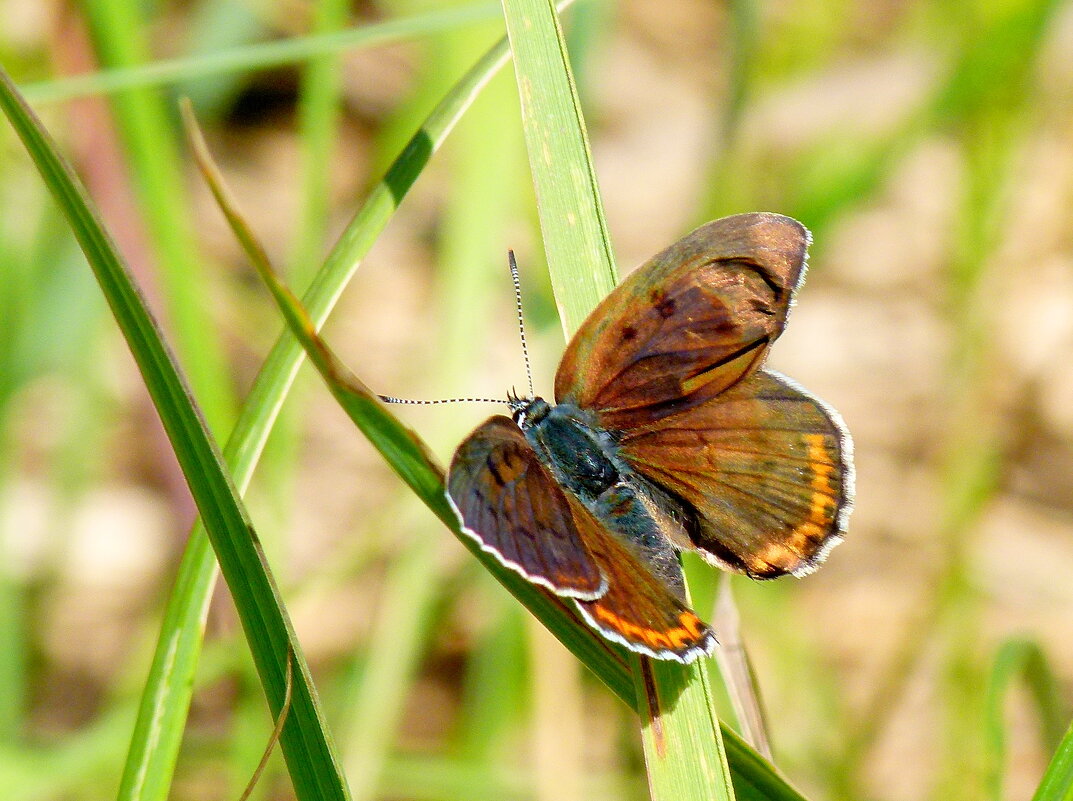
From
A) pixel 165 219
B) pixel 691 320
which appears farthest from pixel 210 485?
pixel 165 219

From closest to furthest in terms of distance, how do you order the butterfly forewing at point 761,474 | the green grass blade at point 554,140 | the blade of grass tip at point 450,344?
the green grass blade at point 554,140 < the butterfly forewing at point 761,474 < the blade of grass tip at point 450,344

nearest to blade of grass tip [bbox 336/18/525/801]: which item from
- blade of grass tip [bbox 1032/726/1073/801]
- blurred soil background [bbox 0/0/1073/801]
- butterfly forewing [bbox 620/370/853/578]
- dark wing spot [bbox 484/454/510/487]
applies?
blurred soil background [bbox 0/0/1073/801]

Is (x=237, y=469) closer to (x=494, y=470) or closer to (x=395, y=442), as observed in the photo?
(x=395, y=442)

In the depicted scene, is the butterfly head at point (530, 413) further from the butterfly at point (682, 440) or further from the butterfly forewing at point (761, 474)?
the butterfly forewing at point (761, 474)

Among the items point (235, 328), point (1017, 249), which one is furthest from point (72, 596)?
point (1017, 249)

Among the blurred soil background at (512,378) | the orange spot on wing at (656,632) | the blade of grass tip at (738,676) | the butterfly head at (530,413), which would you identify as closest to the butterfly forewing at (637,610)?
the orange spot on wing at (656,632)

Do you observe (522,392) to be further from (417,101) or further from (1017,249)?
(1017,249)
